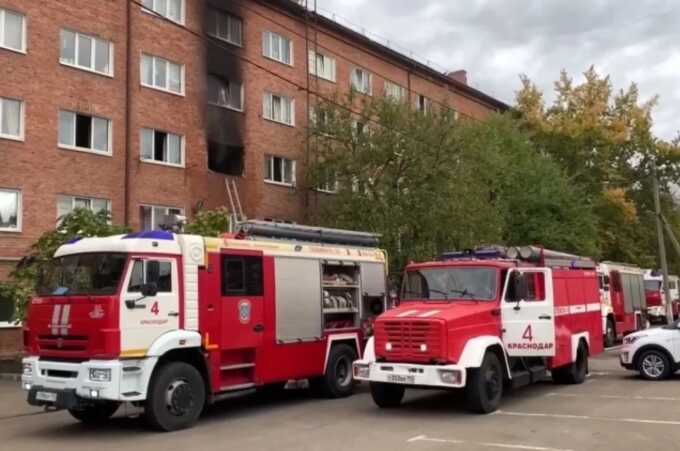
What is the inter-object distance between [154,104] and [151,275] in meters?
16.5

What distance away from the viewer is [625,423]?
10.6m

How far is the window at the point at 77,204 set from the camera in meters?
22.8

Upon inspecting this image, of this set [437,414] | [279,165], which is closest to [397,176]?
[279,165]

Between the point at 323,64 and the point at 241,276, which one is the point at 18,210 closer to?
the point at 241,276

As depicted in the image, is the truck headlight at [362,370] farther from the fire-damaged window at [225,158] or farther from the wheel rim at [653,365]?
the fire-damaged window at [225,158]

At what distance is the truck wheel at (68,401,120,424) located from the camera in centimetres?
1178

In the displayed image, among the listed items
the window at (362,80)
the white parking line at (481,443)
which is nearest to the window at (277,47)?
the window at (362,80)

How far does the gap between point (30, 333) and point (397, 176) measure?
1853 cm

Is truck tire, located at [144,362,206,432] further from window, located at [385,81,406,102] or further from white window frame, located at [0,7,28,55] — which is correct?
window, located at [385,81,406,102]

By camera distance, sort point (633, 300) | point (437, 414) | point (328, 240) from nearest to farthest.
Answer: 1. point (437, 414)
2. point (328, 240)
3. point (633, 300)

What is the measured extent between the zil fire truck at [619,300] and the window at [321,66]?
14.9 metres

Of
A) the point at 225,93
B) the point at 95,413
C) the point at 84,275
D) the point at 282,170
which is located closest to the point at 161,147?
the point at 225,93

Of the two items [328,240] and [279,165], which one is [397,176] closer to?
[279,165]

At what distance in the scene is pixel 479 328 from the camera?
Result: 12.2 meters
